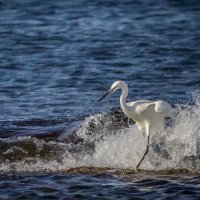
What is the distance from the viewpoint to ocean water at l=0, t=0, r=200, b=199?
9805mm

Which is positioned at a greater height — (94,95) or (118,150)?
(94,95)

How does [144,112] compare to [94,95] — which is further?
[94,95]

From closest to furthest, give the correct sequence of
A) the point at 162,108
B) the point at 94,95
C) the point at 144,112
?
the point at 162,108 → the point at 144,112 → the point at 94,95

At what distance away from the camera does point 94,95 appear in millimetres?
14492

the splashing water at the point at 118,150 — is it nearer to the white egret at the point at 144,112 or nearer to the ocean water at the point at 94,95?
the ocean water at the point at 94,95

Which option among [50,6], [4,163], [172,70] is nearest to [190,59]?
[172,70]

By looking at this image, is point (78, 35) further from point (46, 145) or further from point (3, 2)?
point (46, 145)

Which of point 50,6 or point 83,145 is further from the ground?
point 50,6

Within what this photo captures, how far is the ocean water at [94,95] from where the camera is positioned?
32.2ft

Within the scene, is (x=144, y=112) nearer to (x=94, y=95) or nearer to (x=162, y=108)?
(x=162, y=108)

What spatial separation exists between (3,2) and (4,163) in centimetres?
1667

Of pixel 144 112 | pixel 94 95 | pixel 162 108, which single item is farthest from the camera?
pixel 94 95

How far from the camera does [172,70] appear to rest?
1616 cm

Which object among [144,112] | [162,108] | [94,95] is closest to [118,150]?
[144,112]
